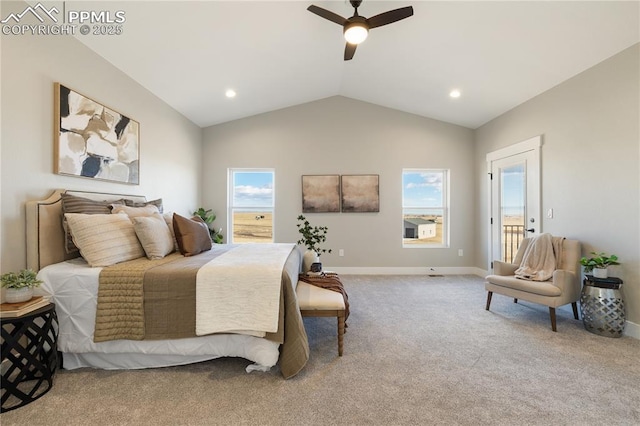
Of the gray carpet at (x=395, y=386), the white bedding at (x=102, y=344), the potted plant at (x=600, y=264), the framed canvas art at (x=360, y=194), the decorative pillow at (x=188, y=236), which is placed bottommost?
the gray carpet at (x=395, y=386)

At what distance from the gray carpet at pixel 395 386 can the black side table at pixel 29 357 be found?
9 cm

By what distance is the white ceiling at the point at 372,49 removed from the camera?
95.0 inches

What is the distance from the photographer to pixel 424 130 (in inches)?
195

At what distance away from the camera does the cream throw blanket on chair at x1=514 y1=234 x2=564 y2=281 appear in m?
2.98

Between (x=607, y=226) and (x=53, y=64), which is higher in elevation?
(x=53, y=64)

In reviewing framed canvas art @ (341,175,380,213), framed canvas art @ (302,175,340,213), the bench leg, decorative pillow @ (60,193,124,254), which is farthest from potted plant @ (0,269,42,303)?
framed canvas art @ (341,175,380,213)

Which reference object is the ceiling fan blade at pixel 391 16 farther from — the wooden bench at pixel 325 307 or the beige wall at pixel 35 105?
the beige wall at pixel 35 105

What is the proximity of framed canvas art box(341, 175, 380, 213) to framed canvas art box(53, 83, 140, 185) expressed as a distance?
309cm

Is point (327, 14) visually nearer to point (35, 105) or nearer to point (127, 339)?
point (35, 105)

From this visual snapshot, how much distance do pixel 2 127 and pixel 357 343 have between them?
9.85 feet

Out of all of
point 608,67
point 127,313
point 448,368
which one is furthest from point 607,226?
point 127,313

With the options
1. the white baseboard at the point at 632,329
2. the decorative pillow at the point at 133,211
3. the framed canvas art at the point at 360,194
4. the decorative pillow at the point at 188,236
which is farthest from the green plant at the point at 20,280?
the white baseboard at the point at 632,329

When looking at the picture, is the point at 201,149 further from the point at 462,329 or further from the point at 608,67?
the point at 608,67

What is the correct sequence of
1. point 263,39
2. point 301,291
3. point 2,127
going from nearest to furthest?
point 2,127
point 301,291
point 263,39
